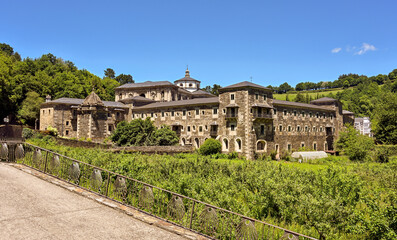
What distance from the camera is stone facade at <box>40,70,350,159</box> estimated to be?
129 ft

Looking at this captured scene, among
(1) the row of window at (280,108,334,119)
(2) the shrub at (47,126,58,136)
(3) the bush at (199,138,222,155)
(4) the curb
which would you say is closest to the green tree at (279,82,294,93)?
(1) the row of window at (280,108,334,119)

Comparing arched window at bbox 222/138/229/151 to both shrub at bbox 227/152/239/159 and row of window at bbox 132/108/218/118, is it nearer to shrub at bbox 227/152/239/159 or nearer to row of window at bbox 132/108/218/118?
shrub at bbox 227/152/239/159

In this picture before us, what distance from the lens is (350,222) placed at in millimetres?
8414

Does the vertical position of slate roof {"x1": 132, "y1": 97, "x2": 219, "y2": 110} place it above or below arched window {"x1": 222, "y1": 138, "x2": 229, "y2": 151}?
above

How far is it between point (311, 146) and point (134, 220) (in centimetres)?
4655

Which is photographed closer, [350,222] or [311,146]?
[350,222]

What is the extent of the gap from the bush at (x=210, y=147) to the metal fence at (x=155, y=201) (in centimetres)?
2536

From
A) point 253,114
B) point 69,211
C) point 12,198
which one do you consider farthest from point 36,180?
point 253,114

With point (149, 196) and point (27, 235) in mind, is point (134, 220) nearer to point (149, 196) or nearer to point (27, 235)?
point (149, 196)

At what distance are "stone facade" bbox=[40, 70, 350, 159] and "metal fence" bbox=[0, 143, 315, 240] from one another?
2844 cm

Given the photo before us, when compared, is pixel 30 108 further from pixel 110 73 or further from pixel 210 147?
pixel 110 73

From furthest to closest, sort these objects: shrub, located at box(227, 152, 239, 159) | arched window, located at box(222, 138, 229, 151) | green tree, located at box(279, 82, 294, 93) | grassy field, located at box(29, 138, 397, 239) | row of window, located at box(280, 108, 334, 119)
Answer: green tree, located at box(279, 82, 294, 93) < row of window, located at box(280, 108, 334, 119) < arched window, located at box(222, 138, 229, 151) < shrub, located at box(227, 152, 239, 159) < grassy field, located at box(29, 138, 397, 239)

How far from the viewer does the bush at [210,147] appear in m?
38.1

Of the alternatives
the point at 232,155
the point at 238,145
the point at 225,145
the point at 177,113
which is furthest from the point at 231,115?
the point at 177,113
